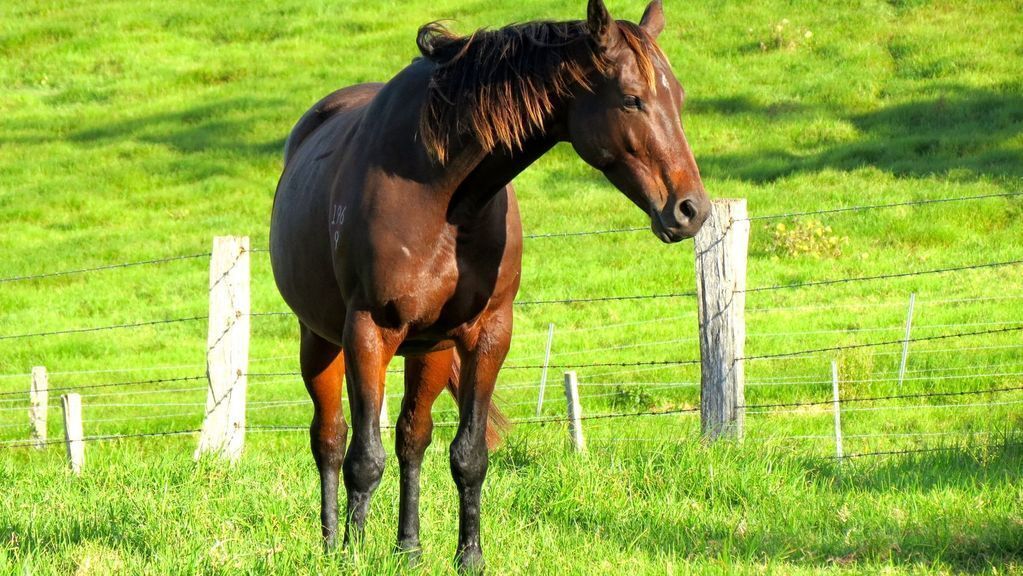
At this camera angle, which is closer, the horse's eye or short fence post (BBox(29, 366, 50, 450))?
the horse's eye

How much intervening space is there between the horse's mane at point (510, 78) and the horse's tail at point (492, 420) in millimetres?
1688

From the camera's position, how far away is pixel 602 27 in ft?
12.8

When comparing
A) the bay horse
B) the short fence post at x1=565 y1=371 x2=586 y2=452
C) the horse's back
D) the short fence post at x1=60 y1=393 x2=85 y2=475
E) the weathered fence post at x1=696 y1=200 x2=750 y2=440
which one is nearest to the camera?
the bay horse

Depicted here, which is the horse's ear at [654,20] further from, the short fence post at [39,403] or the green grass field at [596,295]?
the short fence post at [39,403]

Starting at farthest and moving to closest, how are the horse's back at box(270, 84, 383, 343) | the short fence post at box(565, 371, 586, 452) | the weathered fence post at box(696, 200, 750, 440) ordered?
the short fence post at box(565, 371, 586, 452)
the weathered fence post at box(696, 200, 750, 440)
the horse's back at box(270, 84, 383, 343)

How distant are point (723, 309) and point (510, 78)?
3492 millimetres

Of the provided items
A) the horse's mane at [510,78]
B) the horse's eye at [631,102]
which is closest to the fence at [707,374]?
the horse's mane at [510,78]

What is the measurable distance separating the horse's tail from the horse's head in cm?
203

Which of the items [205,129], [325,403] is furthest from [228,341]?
[205,129]

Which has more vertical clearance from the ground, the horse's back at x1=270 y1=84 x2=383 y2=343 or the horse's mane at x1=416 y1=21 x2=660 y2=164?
the horse's mane at x1=416 y1=21 x2=660 y2=164

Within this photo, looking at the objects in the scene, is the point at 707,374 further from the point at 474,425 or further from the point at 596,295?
the point at 596,295

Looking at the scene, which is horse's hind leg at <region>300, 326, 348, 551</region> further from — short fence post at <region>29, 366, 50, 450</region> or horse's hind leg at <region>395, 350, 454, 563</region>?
short fence post at <region>29, 366, 50, 450</region>

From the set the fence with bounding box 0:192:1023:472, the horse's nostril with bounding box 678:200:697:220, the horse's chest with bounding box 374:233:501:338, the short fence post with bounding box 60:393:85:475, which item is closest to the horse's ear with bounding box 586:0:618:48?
the horse's nostril with bounding box 678:200:697:220

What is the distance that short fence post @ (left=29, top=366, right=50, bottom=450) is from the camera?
32.2ft
